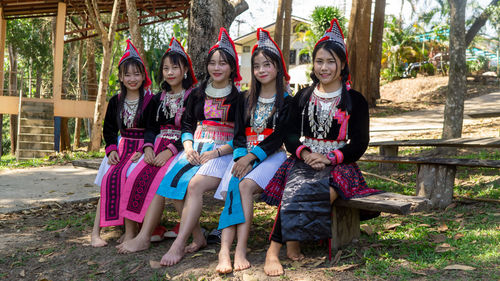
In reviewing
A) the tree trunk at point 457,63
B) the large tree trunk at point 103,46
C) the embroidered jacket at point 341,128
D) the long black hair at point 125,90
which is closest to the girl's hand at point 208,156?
the embroidered jacket at point 341,128

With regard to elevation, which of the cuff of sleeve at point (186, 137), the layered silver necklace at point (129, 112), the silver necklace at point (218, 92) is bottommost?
the cuff of sleeve at point (186, 137)

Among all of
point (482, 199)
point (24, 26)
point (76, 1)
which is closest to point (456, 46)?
→ point (482, 199)

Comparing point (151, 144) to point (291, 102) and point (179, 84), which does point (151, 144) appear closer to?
point (179, 84)

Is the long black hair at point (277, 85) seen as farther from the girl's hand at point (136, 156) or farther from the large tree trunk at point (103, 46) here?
the large tree trunk at point (103, 46)

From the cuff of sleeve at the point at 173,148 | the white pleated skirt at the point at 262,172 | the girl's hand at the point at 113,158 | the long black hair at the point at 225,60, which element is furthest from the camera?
the girl's hand at the point at 113,158

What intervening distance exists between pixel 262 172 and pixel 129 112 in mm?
1593

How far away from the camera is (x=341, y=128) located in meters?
3.54

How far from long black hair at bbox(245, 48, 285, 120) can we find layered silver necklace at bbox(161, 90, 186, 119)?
81cm

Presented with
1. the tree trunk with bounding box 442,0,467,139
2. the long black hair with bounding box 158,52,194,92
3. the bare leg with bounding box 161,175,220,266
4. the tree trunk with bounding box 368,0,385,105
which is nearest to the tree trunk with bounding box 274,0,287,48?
the tree trunk with bounding box 368,0,385,105

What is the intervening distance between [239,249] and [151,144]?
1.45 metres

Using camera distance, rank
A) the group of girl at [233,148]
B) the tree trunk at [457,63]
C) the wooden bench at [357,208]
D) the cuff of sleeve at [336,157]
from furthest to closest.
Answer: the tree trunk at [457,63] → the cuff of sleeve at [336,157] → the group of girl at [233,148] → the wooden bench at [357,208]

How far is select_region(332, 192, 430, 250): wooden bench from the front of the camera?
2943 millimetres

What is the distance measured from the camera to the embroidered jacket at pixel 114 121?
4391 mm

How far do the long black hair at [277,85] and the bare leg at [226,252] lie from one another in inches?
38.4
